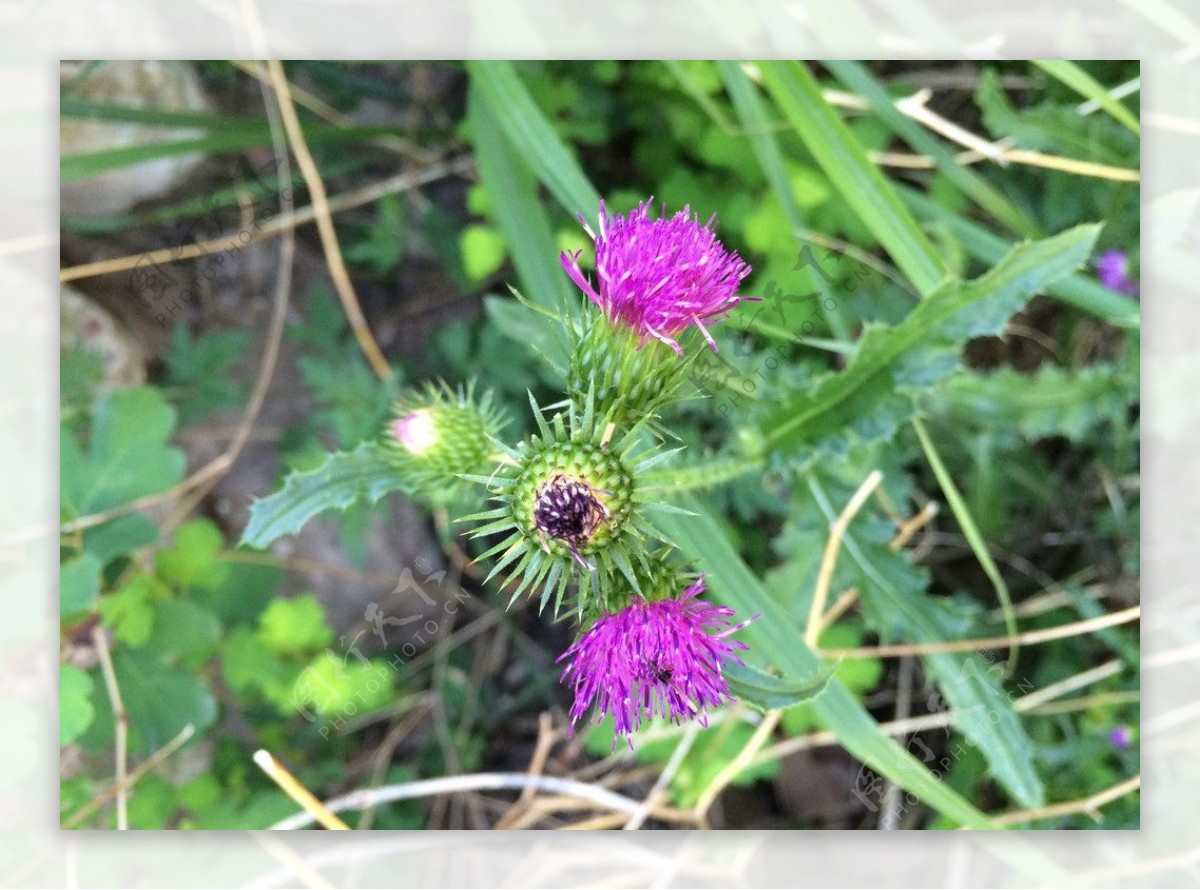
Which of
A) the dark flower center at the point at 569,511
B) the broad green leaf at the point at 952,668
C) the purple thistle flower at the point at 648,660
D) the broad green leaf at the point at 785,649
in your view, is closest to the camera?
the dark flower center at the point at 569,511

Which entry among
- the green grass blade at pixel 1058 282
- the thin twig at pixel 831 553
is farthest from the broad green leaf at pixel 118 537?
the green grass blade at pixel 1058 282

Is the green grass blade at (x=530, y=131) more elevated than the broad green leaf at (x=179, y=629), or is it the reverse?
the green grass blade at (x=530, y=131)

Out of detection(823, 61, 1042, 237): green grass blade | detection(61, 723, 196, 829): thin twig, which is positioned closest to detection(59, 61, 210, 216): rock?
detection(61, 723, 196, 829): thin twig

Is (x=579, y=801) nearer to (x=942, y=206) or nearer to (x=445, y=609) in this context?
(x=445, y=609)

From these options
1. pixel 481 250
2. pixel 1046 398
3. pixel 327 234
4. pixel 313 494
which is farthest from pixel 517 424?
pixel 1046 398

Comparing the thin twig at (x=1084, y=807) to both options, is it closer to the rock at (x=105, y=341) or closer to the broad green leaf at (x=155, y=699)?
the broad green leaf at (x=155, y=699)

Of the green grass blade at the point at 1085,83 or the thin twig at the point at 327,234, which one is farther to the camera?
the thin twig at the point at 327,234
